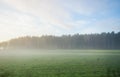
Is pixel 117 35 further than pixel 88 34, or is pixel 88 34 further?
pixel 88 34

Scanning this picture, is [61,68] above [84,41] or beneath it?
beneath

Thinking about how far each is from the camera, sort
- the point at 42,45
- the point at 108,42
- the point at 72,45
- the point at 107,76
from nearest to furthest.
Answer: the point at 107,76 → the point at 108,42 → the point at 72,45 → the point at 42,45

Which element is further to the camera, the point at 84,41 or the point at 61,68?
the point at 84,41

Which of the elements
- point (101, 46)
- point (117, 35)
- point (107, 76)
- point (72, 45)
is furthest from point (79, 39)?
point (107, 76)

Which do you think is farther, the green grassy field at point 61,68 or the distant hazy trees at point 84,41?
the distant hazy trees at point 84,41

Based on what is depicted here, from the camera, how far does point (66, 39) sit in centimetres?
17825

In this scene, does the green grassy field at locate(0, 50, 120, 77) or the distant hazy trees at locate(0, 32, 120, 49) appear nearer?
the green grassy field at locate(0, 50, 120, 77)

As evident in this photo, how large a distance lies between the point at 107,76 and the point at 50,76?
6.31m

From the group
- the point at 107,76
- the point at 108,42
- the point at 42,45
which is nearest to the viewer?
the point at 107,76

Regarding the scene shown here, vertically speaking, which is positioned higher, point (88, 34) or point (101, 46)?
point (88, 34)

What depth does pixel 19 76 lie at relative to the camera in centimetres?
1916

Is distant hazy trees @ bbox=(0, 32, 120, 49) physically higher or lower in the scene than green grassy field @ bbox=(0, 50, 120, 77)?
higher

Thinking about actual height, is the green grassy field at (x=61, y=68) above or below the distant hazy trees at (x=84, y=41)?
below

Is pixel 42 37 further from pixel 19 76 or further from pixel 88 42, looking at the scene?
pixel 19 76
